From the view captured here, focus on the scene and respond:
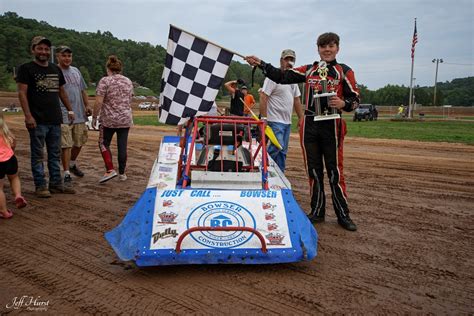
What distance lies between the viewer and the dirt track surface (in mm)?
2641

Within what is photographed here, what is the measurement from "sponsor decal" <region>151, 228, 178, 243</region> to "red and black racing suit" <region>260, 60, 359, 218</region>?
1788 millimetres

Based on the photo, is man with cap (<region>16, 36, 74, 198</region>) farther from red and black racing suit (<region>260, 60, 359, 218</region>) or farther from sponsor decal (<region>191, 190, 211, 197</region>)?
red and black racing suit (<region>260, 60, 359, 218</region>)

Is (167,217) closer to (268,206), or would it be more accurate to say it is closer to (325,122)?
(268,206)

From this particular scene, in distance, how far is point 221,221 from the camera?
3.28 meters

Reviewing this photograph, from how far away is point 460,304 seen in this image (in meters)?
2.67

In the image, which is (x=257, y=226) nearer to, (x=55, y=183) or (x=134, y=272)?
(x=134, y=272)

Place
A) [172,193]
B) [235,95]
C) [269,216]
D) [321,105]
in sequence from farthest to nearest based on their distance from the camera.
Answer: [235,95] < [321,105] < [172,193] < [269,216]

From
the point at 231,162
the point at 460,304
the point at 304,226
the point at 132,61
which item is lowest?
the point at 460,304

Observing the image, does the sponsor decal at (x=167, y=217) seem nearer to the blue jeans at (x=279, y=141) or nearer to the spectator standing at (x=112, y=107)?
the blue jeans at (x=279, y=141)

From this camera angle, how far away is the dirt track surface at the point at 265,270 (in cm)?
264

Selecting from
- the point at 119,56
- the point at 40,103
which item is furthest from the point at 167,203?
the point at 119,56

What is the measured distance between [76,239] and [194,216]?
4.05 feet

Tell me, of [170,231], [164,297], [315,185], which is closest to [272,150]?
[315,185]
